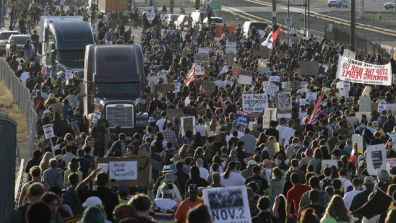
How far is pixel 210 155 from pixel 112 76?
40.0 feet

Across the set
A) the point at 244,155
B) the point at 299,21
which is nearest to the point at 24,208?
the point at 244,155

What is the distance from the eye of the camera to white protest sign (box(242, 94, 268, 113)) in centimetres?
3275

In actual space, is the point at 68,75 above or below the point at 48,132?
below

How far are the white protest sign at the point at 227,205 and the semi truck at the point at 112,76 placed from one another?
20368mm

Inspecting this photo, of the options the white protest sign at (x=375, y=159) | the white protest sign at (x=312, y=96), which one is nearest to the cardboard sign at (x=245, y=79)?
the white protest sign at (x=312, y=96)

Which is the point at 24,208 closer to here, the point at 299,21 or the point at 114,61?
the point at 114,61

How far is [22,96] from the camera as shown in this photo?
134ft

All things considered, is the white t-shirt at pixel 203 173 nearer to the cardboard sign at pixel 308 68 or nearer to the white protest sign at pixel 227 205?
the white protest sign at pixel 227 205

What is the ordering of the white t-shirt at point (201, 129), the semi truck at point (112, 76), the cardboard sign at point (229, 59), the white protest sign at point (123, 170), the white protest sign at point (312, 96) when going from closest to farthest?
the white protest sign at point (123, 170) → the white t-shirt at point (201, 129) → the white protest sign at point (312, 96) → the semi truck at point (112, 76) → the cardboard sign at point (229, 59)

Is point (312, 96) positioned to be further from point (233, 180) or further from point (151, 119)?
point (233, 180)

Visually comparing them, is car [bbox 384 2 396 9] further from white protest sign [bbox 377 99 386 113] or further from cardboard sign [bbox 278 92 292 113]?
white protest sign [bbox 377 99 386 113]

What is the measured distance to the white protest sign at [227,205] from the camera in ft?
49.6

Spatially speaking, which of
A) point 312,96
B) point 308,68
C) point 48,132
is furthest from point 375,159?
point 308,68

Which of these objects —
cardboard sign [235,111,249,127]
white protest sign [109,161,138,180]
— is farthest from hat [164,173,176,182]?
cardboard sign [235,111,249,127]
